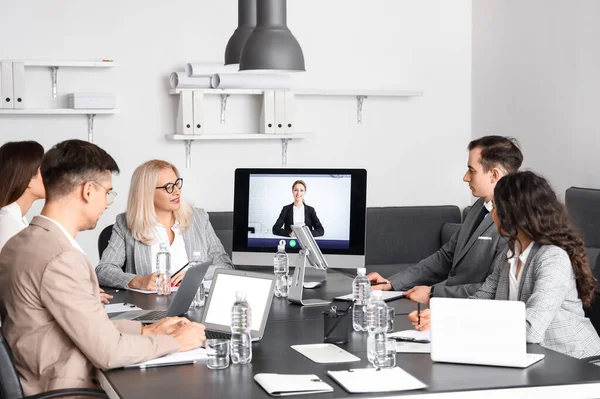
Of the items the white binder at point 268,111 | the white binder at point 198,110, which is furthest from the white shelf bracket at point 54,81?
the white binder at point 268,111

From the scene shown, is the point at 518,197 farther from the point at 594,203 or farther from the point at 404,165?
the point at 404,165

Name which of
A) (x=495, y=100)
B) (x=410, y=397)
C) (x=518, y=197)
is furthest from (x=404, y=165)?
(x=410, y=397)

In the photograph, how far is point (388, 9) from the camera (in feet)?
20.6

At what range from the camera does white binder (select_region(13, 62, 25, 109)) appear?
5277 millimetres

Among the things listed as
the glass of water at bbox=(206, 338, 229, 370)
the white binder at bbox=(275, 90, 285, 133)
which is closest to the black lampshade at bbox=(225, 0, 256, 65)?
the white binder at bbox=(275, 90, 285, 133)

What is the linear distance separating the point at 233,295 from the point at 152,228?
4.21ft

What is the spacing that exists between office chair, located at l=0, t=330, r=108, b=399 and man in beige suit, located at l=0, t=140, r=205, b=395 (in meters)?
0.06

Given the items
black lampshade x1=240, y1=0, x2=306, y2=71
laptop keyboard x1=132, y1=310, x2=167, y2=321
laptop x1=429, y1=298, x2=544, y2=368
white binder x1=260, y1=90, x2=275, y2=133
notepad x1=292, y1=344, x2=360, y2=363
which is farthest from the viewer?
white binder x1=260, y1=90, x2=275, y2=133

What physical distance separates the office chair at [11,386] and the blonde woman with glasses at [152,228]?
1533 millimetres

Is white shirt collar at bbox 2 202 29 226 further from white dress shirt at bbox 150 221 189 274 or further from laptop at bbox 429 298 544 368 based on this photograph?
laptop at bbox 429 298 544 368

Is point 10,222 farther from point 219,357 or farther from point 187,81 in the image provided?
point 187,81

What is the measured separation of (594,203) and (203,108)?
Answer: 8.04ft

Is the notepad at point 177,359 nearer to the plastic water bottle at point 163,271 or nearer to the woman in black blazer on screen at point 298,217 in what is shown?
the plastic water bottle at point 163,271

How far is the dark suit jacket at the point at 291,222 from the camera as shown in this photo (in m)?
3.80
